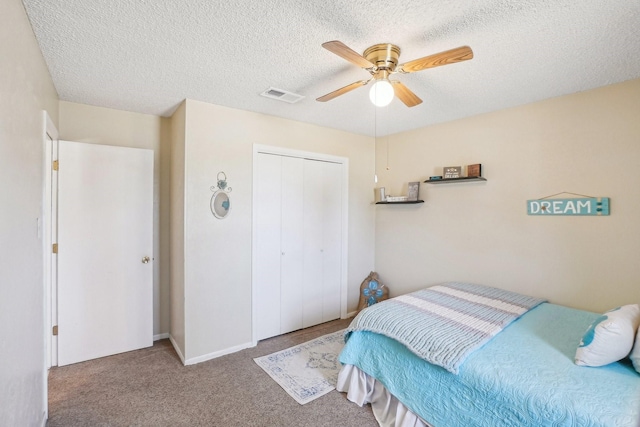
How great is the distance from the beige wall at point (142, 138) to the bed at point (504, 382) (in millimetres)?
2148

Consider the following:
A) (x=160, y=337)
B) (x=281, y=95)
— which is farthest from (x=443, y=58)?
(x=160, y=337)

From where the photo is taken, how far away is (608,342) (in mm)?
1558

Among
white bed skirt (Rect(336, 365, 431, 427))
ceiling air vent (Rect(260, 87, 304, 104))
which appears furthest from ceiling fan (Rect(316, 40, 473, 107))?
white bed skirt (Rect(336, 365, 431, 427))

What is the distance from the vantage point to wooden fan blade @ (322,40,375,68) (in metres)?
1.45

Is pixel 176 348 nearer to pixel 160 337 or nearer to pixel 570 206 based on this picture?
pixel 160 337

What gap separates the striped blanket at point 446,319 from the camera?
180 cm

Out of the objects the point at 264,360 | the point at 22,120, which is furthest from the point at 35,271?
the point at 264,360

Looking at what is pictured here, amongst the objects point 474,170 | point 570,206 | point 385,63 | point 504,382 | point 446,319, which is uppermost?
point 385,63

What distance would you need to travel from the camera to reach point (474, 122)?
316 centimetres

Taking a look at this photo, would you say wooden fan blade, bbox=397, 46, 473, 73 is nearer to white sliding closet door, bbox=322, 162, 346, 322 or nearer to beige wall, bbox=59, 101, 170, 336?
white sliding closet door, bbox=322, 162, 346, 322

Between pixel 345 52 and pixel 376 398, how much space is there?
89.1 inches

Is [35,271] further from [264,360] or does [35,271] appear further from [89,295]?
[264,360]

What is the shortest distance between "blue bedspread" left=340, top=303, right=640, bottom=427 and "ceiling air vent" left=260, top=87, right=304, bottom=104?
6.73 feet

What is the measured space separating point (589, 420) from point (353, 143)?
3.29 meters
